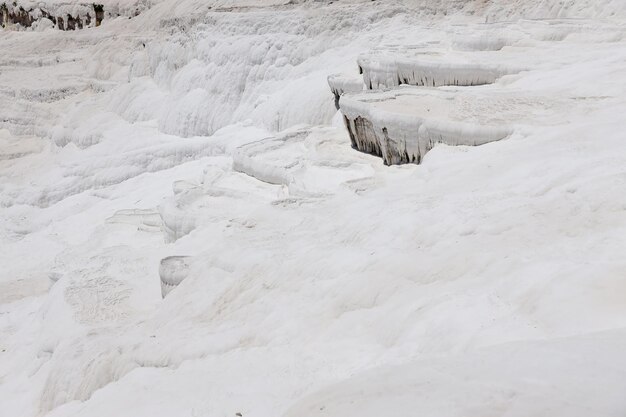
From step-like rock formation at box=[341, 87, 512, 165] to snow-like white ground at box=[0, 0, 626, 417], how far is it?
22cm

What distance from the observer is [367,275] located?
436 cm

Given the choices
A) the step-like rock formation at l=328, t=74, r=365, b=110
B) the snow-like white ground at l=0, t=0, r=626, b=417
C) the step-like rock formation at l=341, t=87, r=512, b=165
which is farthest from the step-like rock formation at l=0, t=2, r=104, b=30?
the step-like rock formation at l=341, t=87, r=512, b=165

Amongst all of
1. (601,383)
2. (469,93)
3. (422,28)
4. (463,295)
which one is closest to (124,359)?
(463,295)

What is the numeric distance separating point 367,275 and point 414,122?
141 inches

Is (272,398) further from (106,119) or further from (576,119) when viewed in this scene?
(106,119)

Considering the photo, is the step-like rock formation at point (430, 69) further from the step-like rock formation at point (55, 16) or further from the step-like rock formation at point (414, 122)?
the step-like rock formation at point (55, 16)

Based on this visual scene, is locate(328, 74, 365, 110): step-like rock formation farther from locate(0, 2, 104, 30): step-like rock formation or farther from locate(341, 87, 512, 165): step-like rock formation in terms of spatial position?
locate(0, 2, 104, 30): step-like rock formation

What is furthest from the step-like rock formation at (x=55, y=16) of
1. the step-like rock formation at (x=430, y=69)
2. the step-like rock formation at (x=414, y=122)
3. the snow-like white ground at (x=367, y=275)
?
the step-like rock formation at (x=414, y=122)

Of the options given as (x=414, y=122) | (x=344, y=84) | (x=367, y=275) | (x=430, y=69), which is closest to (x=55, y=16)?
(x=344, y=84)

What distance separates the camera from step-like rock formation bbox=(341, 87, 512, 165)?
6969 millimetres

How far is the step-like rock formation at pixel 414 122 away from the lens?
22.9 ft

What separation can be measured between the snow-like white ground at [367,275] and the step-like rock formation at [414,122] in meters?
0.22

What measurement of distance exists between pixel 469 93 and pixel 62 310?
5.39m

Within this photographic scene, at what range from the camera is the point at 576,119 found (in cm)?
641
